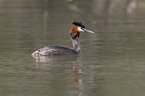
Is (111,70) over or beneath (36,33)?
beneath

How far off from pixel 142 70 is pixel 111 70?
1.00 meters

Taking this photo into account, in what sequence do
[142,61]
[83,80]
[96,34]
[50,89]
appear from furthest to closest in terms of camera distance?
1. [96,34]
2. [142,61]
3. [83,80]
4. [50,89]

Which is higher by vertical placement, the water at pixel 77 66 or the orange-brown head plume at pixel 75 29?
the orange-brown head plume at pixel 75 29

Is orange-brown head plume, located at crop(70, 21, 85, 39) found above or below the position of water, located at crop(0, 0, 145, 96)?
above


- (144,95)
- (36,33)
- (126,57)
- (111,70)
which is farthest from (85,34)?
(144,95)

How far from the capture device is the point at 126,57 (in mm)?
20062

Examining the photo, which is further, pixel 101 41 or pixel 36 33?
pixel 36 33

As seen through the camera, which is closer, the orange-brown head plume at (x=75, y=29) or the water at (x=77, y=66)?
the water at (x=77, y=66)

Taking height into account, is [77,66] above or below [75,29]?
below

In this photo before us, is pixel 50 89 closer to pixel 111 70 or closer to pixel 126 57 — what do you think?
pixel 111 70

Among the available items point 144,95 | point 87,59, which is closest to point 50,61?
point 87,59

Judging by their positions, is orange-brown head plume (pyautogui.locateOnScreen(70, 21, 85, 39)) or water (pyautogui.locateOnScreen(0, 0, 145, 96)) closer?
water (pyautogui.locateOnScreen(0, 0, 145, 96))

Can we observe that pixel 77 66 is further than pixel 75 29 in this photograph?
No

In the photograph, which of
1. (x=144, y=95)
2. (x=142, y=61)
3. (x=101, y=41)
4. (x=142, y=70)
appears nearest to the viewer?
(x=144, y=95)
